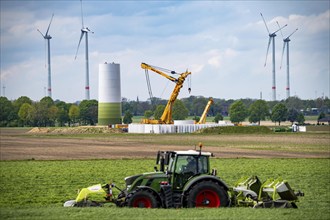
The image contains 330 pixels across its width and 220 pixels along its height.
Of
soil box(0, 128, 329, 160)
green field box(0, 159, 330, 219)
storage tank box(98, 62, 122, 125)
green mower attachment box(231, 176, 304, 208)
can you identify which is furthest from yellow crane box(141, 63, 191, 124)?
green mower attachment box(231, 176, 304, 208)

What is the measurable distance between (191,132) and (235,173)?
3057 inches

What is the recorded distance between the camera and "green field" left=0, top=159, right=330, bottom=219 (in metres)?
20.3

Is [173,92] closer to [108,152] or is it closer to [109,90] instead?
[109,90]

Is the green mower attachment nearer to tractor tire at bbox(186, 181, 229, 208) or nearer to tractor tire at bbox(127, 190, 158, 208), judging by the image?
tractor tire at bbox(186, 181, 229, 208)

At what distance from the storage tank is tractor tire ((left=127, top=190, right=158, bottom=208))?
382ft

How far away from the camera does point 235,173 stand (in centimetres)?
3784

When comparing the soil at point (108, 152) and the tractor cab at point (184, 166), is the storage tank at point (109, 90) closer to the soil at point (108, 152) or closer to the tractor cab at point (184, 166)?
the soil at point (108, 152)

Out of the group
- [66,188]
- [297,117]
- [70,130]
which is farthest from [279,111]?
[66,188]

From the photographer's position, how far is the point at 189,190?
21.5 metres

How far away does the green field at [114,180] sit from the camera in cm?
2028

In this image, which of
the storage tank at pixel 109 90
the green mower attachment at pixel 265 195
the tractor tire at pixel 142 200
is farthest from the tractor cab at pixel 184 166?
the storage tank at pixel 109 90

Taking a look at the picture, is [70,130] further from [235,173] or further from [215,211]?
[215,211]

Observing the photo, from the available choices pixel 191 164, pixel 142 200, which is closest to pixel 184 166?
pixel 191 164

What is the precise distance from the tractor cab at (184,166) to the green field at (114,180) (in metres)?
1.51
